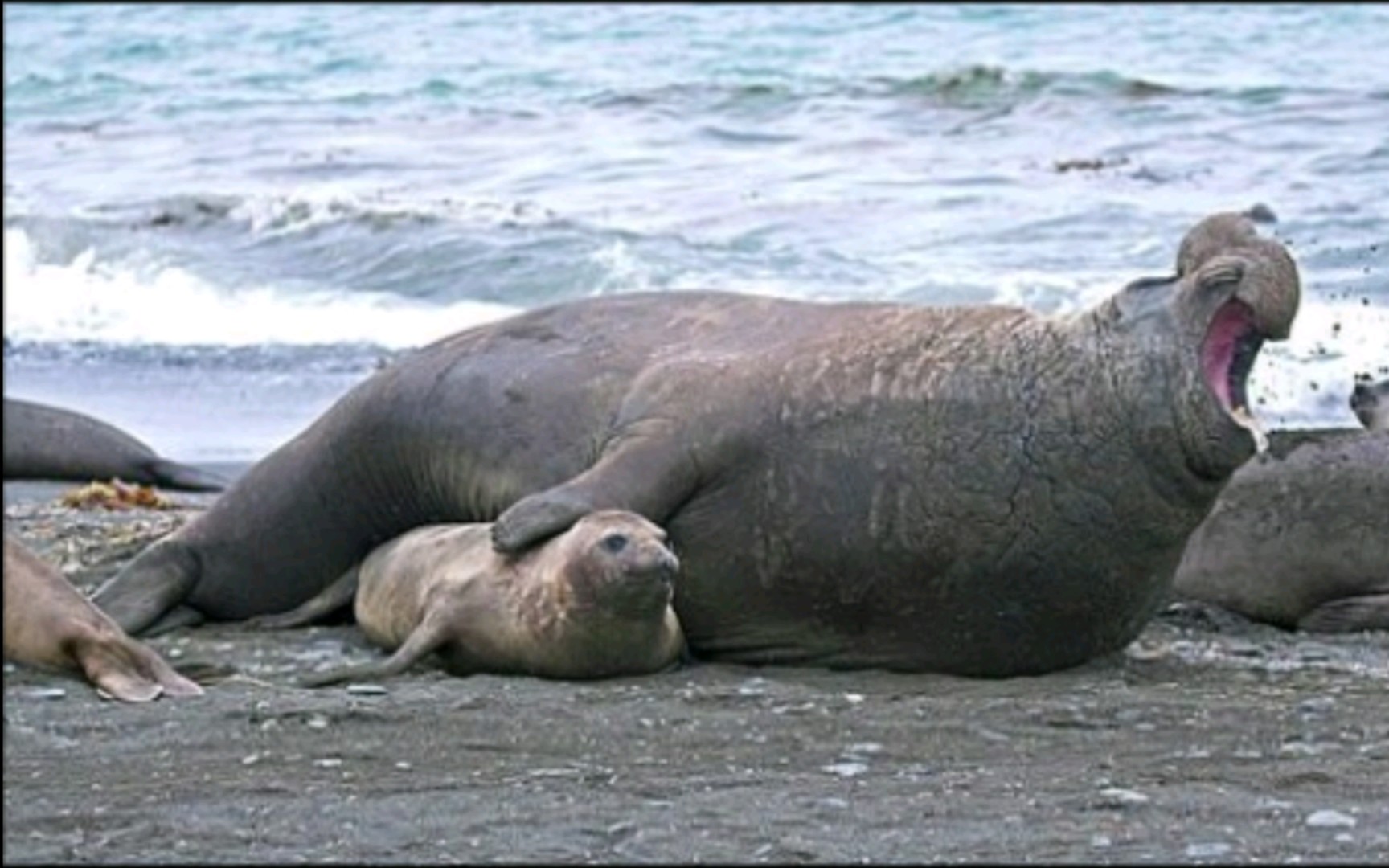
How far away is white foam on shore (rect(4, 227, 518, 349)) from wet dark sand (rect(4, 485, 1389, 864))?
299 inches

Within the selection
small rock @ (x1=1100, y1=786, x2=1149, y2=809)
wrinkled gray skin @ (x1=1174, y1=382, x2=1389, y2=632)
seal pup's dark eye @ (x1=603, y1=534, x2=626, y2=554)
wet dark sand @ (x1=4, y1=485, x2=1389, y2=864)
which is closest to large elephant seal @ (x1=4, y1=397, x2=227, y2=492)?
wet dark sand @ (x1=4, y1=485, x2=1389, y2=864)

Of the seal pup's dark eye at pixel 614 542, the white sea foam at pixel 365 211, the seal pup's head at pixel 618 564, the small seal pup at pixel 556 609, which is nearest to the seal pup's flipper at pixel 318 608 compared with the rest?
the small seal pup at pixel 556 609

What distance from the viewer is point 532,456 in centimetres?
665

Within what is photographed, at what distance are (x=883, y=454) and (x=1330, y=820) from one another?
6.09 feet

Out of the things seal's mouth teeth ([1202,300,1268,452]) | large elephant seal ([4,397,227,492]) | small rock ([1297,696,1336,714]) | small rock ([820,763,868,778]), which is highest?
seal's mouth teeth ([1202,300,1268,452])

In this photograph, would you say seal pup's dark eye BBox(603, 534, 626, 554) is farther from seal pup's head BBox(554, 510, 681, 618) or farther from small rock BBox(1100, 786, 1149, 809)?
small rock BBox(1100, 786, 1149, 809)

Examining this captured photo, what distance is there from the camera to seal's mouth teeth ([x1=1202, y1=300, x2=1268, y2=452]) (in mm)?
5777

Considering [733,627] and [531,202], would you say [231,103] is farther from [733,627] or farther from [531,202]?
[733,627]

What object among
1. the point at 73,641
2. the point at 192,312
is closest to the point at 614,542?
the point at 73,641

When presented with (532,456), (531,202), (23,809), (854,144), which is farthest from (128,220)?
(23,809)

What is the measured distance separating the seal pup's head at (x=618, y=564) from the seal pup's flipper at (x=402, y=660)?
313mm

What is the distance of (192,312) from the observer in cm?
1529

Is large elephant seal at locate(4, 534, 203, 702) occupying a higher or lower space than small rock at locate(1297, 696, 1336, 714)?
lower

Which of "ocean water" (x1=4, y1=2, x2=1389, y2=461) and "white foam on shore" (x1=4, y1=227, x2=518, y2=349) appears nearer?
"ocean water" (x1=4, y1=2, x2=1389, y2=461)
